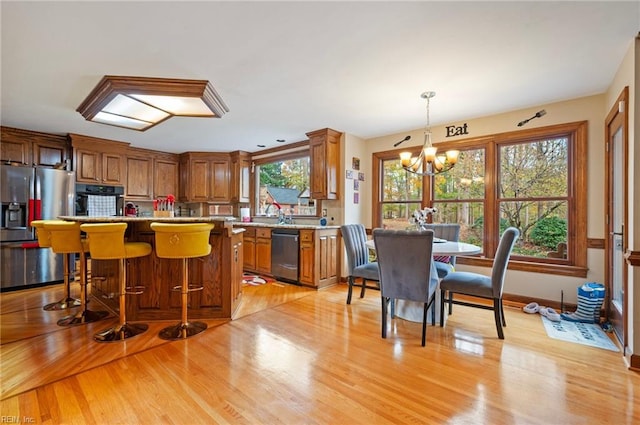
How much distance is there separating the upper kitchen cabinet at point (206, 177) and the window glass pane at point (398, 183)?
328 centimetres

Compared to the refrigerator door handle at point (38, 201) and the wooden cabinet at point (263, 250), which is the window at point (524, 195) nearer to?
the wooden cabinet at point (263, 250)

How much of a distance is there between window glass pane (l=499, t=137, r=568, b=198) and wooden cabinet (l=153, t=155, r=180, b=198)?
19.6 feet

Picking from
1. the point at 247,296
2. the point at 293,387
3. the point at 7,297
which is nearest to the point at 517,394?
the point at 293,387

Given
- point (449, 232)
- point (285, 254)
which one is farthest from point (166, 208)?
point (449, 232)

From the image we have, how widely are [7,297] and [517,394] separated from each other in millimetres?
5477

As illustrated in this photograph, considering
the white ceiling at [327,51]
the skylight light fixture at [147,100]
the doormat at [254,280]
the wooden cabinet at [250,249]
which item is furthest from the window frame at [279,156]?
the skylight light fixture at [147,100]

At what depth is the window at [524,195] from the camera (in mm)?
3314

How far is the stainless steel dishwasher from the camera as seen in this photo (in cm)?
450

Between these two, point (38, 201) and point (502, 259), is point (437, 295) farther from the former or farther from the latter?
point (38, 201)

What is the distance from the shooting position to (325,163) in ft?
14.9

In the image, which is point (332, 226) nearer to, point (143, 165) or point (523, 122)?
point (523, 122)

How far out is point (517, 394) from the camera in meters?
1.81

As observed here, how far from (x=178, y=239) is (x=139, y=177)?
13.2ft

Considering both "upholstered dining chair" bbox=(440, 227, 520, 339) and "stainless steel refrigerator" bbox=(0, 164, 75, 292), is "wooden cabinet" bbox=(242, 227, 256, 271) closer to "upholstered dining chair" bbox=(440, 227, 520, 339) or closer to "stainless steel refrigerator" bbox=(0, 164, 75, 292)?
"stainless steel refrigerator" bbox=(0, 164, 75, 292)
